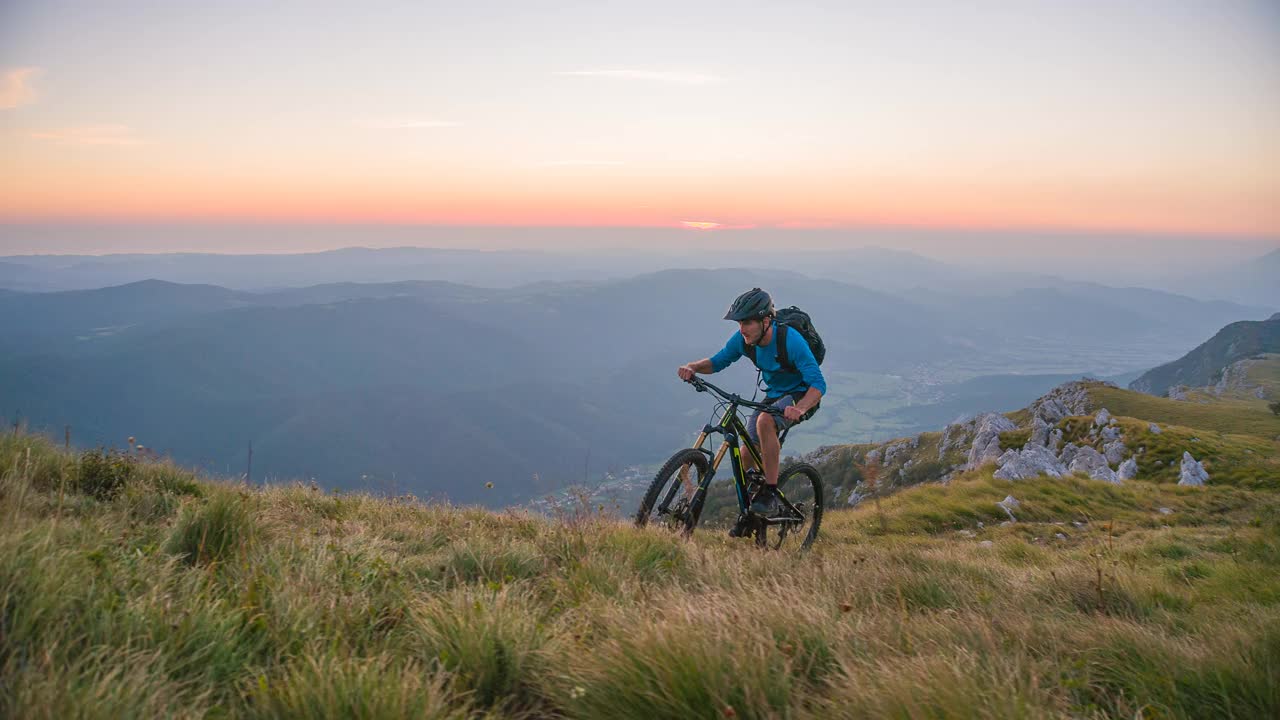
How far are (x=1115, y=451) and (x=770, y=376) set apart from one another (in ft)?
67.2

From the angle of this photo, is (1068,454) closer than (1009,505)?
No

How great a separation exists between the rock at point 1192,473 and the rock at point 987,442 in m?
5.33

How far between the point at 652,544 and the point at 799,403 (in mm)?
2237

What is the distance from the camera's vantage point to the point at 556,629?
3.10m

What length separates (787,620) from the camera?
10.4 feet

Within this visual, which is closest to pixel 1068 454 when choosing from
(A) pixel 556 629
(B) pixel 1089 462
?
(B) pixel 1089 462

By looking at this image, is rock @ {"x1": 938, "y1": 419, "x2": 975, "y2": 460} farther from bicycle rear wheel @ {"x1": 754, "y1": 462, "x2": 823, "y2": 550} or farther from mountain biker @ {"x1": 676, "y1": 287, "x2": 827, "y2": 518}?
mountain biker @ {"x1": 676, "y1": 287, "x2": 827, "y2": 518}

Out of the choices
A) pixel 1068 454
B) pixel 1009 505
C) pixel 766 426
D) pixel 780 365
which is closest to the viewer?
pixel 766 426

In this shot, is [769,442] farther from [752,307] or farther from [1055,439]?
[1055,439]

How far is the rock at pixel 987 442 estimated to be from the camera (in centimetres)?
2447

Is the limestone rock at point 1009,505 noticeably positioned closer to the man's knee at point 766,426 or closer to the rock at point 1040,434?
the man's knee at point 766,426

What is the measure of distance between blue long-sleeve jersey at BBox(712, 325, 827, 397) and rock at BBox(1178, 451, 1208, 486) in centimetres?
1654

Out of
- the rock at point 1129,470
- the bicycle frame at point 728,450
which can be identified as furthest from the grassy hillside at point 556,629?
the rock at point 1129,470

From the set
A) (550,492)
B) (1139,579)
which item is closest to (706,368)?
(550,492)
